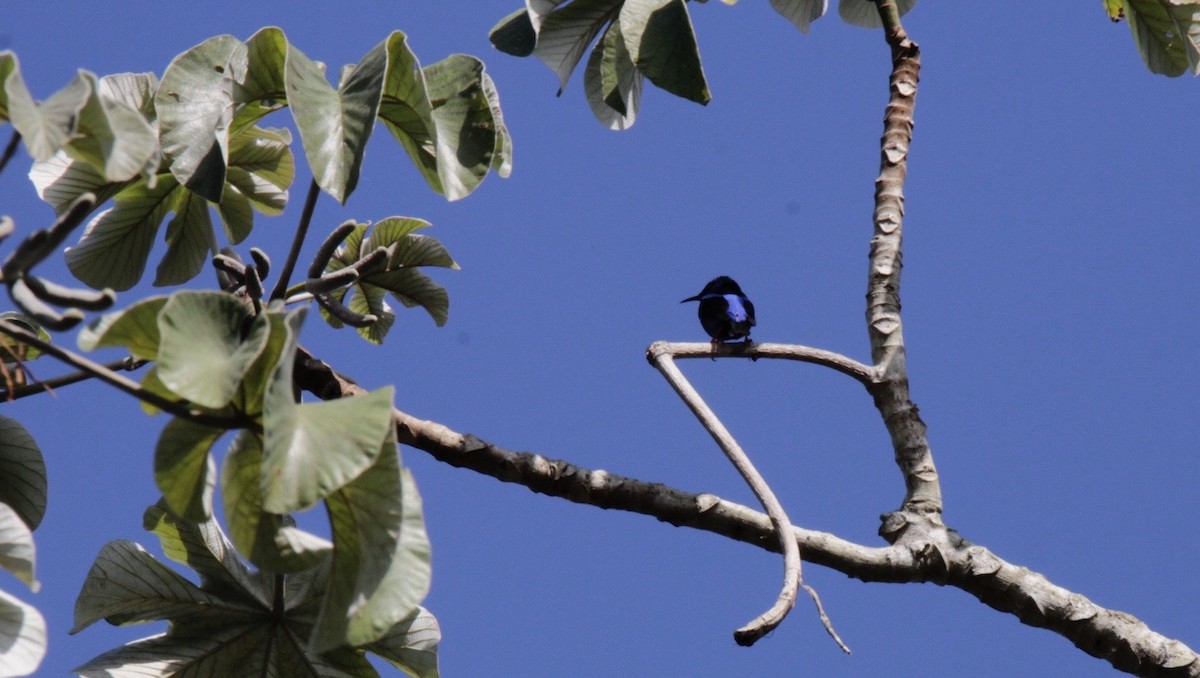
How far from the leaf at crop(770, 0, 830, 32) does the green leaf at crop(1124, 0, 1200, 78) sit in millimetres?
873

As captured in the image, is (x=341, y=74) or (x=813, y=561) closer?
(x=813, y=561)

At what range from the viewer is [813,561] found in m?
2.32

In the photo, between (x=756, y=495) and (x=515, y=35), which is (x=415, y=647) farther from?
(x=515, y=35)

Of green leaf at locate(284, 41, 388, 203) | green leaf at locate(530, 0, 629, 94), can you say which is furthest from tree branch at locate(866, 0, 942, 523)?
green leaf at locate(284, 41, 388, 203)

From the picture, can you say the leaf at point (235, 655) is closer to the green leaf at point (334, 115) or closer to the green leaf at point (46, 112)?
the green leaf at point (334, 115)

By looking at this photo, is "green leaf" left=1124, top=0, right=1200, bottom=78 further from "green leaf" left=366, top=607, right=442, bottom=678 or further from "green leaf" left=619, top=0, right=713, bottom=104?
"green leaf" left=366, top=607, right=442, bottom=678

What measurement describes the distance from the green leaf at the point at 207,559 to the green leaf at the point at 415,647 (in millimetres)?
281

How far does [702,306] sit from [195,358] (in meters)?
2.08

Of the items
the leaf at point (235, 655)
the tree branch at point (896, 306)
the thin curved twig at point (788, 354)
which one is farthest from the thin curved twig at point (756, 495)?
the leaf at point (235, 655)

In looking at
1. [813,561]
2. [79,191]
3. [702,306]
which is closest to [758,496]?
[813,561]

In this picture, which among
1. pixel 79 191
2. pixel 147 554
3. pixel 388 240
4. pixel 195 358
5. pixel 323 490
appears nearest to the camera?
pixel 323 490

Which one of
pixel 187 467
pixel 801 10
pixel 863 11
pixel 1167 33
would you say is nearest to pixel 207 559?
pixel 187 467

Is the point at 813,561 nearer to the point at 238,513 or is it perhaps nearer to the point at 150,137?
the point at 238,513

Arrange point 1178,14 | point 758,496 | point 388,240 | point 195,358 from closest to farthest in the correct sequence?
point 195,358
point 758,496
point 388,240
point 1178,14
